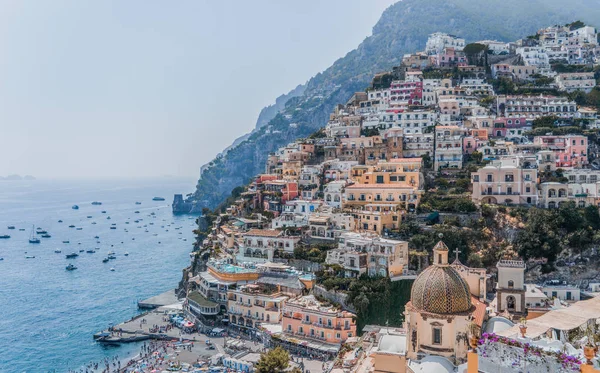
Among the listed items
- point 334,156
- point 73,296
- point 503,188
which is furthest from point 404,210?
point 73,296

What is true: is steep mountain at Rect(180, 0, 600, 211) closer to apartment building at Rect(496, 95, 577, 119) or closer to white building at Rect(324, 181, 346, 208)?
apartment building at Rect(496, 95, 577, 119)

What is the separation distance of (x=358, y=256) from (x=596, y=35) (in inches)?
3311

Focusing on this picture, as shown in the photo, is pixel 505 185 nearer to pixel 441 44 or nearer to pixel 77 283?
pixel 441 44

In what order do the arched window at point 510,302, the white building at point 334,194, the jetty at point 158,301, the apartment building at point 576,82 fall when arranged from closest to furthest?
the arched window at point 510,302
the white building at point 334,194
the jetty at point 158,301
the apartment building at point 576,82

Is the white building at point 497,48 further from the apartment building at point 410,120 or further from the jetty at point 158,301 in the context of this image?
the jetty at point 158,301

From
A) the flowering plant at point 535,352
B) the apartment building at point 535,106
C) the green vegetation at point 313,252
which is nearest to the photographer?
the flowering plant at point 535,352

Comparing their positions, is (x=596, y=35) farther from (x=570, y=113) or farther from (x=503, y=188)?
(x=503, y=188)

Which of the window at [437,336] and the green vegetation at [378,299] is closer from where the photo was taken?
the window at [437,336]

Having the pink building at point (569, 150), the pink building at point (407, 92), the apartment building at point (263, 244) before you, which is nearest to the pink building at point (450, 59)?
the pink building at point (407, 92)

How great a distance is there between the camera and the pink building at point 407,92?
3553 inches

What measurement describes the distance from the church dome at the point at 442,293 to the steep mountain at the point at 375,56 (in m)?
129

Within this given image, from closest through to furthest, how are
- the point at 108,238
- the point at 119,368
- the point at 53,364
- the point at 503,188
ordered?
the point at 119,368 → the point at 53,364 → the point at 503,188 → the point at 108,238

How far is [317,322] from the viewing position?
4584 centimetres

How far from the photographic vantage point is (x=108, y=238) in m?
127
